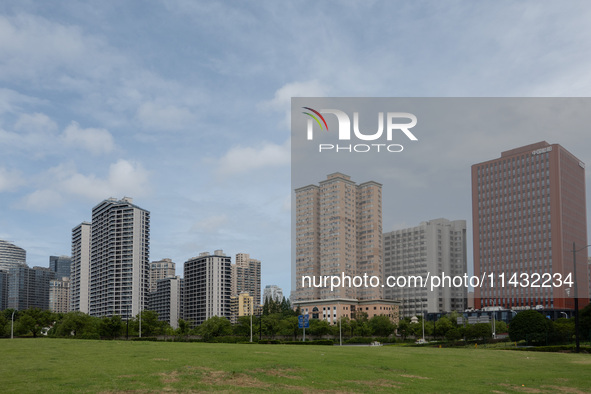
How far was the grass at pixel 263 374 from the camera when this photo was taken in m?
21.2

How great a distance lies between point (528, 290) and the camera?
17700 cm

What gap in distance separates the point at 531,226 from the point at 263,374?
584ft

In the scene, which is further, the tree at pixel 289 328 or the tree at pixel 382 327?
the tree at pixel 382 327

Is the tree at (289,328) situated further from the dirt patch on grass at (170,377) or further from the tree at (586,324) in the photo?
the dirt patch on grass at (170,377)

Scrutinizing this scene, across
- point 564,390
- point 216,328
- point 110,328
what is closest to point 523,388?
point 564,390

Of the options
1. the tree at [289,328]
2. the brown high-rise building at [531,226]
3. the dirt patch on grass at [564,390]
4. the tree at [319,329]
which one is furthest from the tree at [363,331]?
the dirt patch on grass at [564,390]

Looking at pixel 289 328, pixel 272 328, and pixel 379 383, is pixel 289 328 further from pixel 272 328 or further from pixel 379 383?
pixel 379 383

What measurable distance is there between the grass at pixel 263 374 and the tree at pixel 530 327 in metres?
32.9

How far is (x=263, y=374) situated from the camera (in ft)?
81.2

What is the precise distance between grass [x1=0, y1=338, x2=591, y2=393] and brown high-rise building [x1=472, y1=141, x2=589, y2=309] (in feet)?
506

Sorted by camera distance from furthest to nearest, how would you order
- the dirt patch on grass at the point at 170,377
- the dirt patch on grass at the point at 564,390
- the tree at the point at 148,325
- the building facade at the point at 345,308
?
the building facade at the point at 345,308, the tree at the point at 148,325, the dirt patch on grass at the point at 564,390, the dirt patch on grass at the point at 170,377

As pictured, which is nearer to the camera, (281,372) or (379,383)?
(379,383)

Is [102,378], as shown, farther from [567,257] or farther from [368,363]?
[567,257]

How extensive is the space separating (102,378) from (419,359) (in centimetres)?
2059
